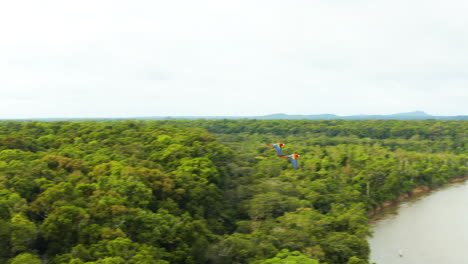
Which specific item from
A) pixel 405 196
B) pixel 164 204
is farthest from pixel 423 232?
pixel 164 204

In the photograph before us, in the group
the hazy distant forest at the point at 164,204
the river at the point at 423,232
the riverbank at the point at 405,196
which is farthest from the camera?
the riverbank at the point at 405,196

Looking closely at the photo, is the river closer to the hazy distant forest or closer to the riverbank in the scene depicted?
the riverbank

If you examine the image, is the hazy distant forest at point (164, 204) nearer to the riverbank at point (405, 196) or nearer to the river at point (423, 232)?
the riverbank at point (405, 196)

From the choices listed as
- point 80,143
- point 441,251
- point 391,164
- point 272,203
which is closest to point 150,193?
point 272,203

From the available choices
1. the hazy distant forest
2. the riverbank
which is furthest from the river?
the hazy distant forest

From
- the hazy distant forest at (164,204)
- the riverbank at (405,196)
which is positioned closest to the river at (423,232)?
the riverbank at (405,196)
